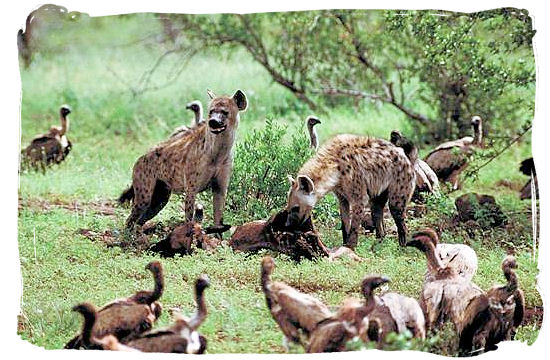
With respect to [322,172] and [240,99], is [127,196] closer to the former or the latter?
[240,99]

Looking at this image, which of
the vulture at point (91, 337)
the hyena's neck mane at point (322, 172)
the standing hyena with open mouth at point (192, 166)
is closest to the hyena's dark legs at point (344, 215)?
the hyena's neck mane at point (322, 172)

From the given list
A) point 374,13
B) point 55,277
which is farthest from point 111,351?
point 374,13

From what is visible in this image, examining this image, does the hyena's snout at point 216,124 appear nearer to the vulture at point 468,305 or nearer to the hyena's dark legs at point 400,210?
the hyena's dark legs at point 400,210

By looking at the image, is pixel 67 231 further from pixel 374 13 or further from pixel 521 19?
pixel 521 19

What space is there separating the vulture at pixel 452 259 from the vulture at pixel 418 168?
0.52 meters

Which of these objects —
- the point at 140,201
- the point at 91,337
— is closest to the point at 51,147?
the point at 140,201

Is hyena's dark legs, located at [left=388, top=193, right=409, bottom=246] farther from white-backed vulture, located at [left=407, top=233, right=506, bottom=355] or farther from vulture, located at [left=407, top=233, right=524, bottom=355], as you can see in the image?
white-backed vulture, located at [left=407, top=233, right=506, bottom=355]

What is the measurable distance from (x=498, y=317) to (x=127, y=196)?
2071 mm

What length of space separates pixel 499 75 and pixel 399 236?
1.04 m

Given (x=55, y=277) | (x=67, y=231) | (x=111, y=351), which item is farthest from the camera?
(x=67, y=231)

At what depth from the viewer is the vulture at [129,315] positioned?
520cm

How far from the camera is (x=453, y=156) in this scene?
639 cm

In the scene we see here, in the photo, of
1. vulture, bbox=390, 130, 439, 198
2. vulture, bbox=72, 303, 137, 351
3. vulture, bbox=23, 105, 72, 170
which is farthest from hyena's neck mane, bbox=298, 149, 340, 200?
vulture, bbox=23, 105, 72, 170

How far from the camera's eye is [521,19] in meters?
5.83
